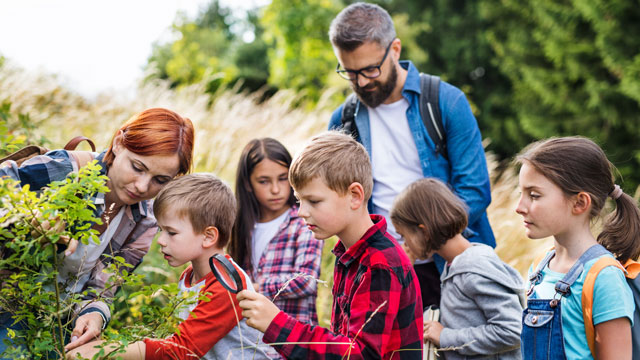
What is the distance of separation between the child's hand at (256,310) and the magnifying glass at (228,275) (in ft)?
0.11

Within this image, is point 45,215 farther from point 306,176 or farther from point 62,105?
point 62,105

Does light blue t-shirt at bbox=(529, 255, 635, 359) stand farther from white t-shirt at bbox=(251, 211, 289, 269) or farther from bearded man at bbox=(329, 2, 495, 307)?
white t-shirt at bbox=(251, 211, 289, 269)

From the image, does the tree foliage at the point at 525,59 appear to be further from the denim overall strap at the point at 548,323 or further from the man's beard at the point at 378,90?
the denim overall strap at the point at 548,323

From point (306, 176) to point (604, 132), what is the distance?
10.8 meters

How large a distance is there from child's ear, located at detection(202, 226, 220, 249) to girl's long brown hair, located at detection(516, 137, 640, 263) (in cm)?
146

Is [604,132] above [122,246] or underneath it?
underneath

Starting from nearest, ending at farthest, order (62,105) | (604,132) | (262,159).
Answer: (262,159) < (62,105) < (604,132)

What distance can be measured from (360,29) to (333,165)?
1.45 metres

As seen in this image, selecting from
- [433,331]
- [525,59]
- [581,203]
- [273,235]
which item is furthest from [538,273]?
[525,59]

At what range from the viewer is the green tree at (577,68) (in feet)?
33.1

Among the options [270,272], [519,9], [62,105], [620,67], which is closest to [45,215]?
[270,272]

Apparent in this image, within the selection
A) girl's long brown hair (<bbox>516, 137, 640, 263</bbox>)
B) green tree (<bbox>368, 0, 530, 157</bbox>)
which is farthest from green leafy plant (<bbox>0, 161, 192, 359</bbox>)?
green tree (<bbox>368, 0, 530, 157</bbox>)

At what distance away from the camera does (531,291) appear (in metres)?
2.53

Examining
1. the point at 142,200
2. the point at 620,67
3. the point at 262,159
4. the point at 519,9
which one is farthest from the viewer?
the point at 519,9
